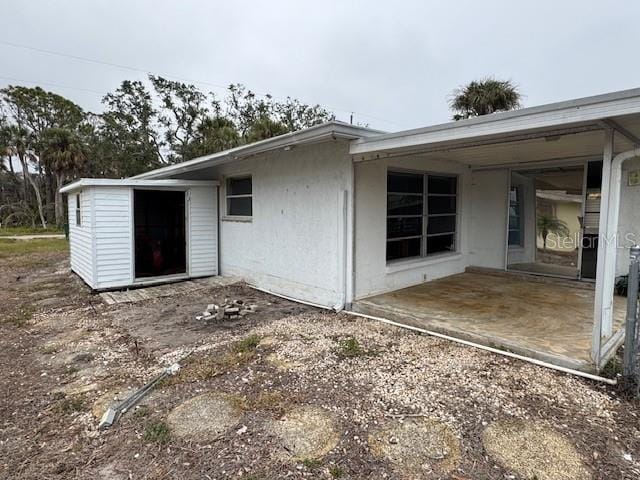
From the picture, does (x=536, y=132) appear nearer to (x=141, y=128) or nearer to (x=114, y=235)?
(x=114, y=235)

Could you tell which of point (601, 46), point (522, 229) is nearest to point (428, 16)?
point (601, 46)

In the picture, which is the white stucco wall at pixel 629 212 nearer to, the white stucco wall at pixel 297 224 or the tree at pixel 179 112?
the white stucco wall at pixel 297 224

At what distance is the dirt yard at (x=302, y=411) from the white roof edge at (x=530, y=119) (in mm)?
2203

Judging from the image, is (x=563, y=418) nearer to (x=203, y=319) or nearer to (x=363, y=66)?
(x=203, y=319)

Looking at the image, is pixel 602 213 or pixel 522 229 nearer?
pixel 602 213

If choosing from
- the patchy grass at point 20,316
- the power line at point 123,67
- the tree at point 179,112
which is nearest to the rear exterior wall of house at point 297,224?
the patchy grass at point 20,316

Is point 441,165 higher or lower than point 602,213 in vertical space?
higher

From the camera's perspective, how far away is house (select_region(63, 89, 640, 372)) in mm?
3482

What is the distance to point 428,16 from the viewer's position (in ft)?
35.7

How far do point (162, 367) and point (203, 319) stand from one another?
5.37 feet

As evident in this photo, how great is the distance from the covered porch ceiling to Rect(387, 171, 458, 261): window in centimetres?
99

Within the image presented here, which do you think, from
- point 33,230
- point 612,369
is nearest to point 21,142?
point 33,230

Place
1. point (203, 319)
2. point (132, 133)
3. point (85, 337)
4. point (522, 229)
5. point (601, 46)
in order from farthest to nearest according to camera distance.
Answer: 1. point (132, 133)
2. point (601, 46)
3. point (522, 229)
4. point (203, 319)
5. point (85, 337)

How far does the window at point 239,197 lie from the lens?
759 cm
